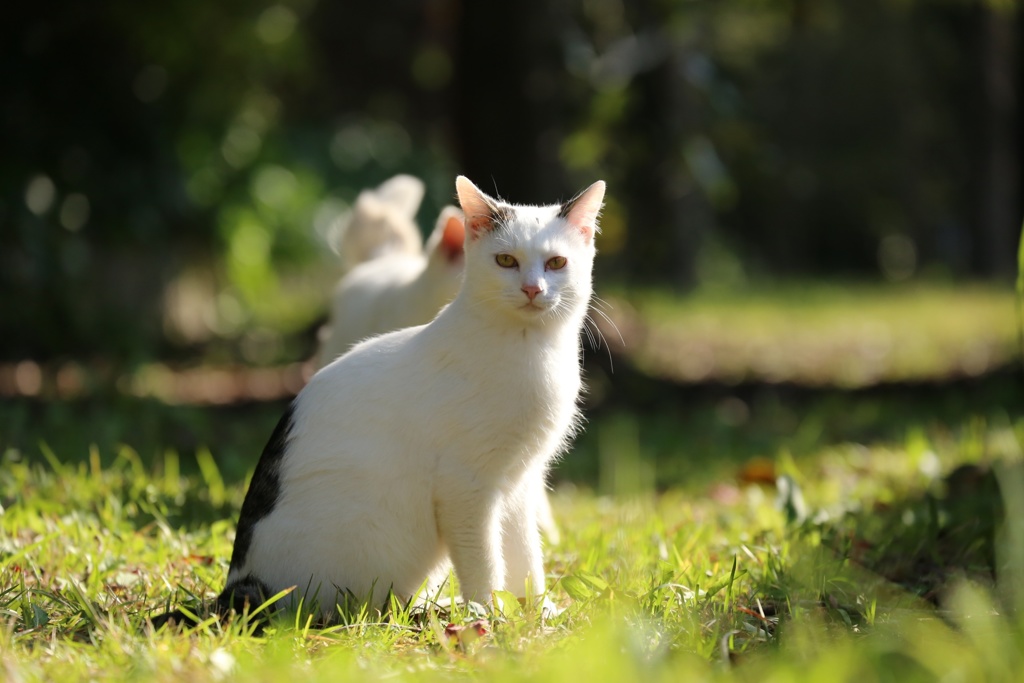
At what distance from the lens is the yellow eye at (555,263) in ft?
9.66

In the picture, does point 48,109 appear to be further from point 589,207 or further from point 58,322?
point 589,207

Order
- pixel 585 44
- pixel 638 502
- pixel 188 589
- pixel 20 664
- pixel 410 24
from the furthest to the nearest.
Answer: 1. pixel 410 24
2. pixel 585 44
3. pixel 638 502
4. pixel 188 589
5. pixel 20 664

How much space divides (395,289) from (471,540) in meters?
2.00

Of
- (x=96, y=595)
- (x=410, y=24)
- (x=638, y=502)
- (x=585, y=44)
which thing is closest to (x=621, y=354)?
(x=585, y=44)

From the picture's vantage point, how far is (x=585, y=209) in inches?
120

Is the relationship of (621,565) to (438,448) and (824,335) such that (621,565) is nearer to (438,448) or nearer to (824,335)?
(438,448)

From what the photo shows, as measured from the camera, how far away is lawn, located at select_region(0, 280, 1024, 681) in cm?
216

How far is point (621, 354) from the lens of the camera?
7695 millimetres

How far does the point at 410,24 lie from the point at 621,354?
43.7ft

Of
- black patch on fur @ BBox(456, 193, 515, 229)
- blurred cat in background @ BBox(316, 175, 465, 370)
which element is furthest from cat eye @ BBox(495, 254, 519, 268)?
blurred cat in background @ BBox(316, 175, 465, 370)

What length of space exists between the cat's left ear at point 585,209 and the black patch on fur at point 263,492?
40.6 inches

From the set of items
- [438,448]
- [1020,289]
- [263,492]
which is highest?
[1020,289]

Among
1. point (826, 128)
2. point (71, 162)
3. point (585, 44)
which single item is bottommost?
point (826, 128)

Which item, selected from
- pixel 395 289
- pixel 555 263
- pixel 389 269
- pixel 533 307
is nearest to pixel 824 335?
pixel 389 269
